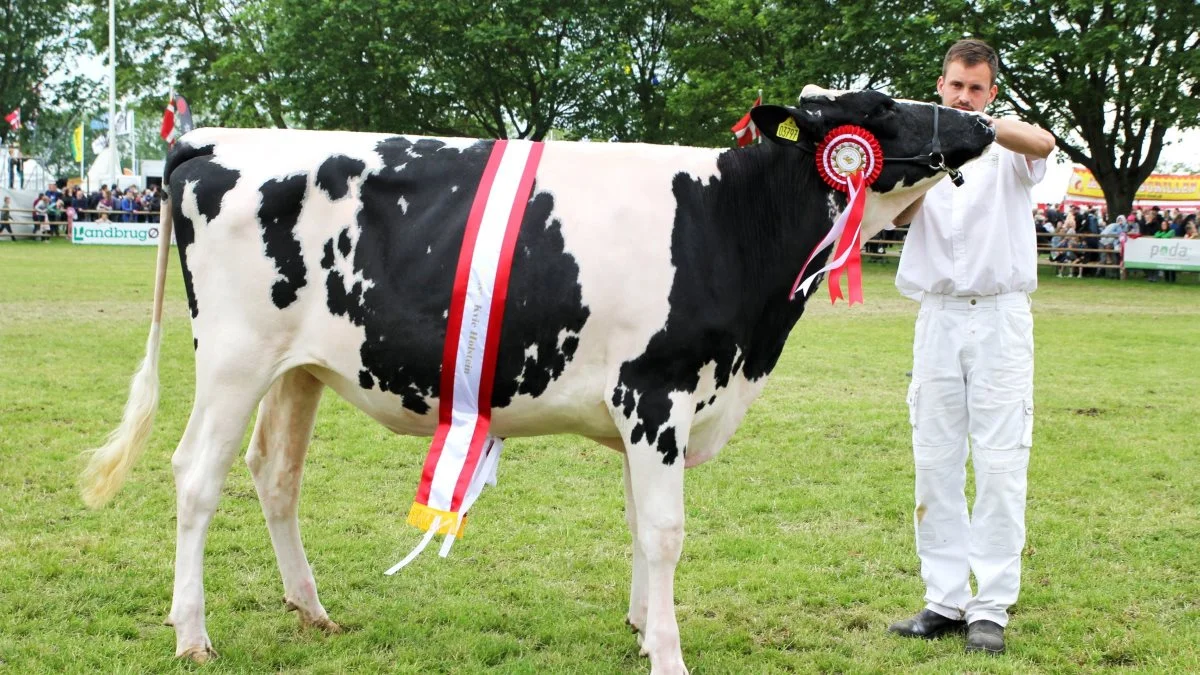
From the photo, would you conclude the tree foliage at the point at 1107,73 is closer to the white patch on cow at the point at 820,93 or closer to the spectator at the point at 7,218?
the white patch on cow at the point at 820,93

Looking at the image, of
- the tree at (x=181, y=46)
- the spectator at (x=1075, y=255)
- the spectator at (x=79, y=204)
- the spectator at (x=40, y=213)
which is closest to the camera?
the spectator at (x=1075, y=255)

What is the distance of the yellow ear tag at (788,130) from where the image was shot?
3.99 m

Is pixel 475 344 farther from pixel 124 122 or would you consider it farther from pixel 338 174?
pixel 124 122

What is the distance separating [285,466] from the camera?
15.1 ft

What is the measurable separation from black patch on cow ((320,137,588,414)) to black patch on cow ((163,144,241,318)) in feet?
1.70

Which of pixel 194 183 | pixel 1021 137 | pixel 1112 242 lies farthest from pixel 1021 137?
pixel 1112 242

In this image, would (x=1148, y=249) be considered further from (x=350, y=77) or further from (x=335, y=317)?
(x=335, y=317)

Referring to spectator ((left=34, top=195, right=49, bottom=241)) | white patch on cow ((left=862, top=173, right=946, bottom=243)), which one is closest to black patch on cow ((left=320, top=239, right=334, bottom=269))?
white patch on cow ((left=862, top=173, right=946, bottom=243))

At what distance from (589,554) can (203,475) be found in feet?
6.78

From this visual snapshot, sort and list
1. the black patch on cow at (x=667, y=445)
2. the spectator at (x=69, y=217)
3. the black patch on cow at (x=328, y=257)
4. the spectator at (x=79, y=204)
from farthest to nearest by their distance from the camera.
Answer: the spectator at (x=79, y=204), the spectator at (x=69, y=217), the black patch on cow at (x=328, y=257), the black patch on cow at (x=667, y=445)

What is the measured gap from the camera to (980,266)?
14.2 feet

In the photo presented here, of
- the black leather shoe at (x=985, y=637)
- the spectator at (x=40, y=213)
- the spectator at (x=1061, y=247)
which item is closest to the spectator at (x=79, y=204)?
the spectator at (x=40, y=213)

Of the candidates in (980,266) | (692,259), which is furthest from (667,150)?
(980,266)

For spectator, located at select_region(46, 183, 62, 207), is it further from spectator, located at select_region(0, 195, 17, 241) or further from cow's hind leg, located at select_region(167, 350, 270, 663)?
cow's hind leg, located at select_region(167, 350, 270, 663)
